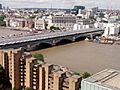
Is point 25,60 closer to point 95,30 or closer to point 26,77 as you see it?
point 26,77

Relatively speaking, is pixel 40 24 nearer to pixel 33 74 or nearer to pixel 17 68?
pixel 17 68

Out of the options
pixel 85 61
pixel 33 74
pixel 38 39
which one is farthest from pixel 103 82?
pixel 38 39

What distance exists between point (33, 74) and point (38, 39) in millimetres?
7297

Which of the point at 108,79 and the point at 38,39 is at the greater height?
the point at 108,79

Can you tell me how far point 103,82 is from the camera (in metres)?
2.50

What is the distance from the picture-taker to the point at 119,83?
251 centimetres

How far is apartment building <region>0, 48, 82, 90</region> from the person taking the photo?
5.09m

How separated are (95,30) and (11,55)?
14.1 meters

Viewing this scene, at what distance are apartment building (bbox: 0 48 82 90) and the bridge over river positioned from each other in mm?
4449

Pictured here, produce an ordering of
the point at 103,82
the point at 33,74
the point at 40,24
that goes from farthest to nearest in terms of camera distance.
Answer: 1. the point at 40,24
2. the point at 33,74
3. the point at 103,82

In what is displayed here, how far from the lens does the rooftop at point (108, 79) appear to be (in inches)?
95.3

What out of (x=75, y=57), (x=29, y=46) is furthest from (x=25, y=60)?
(x=29, y=46)

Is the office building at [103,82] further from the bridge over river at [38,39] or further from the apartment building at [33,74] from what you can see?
the bridge over river at [38,39]

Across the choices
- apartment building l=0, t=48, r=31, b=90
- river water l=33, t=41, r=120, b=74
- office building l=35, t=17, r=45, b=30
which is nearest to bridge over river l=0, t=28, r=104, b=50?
river water l=33, t=41, r=120, b=74
